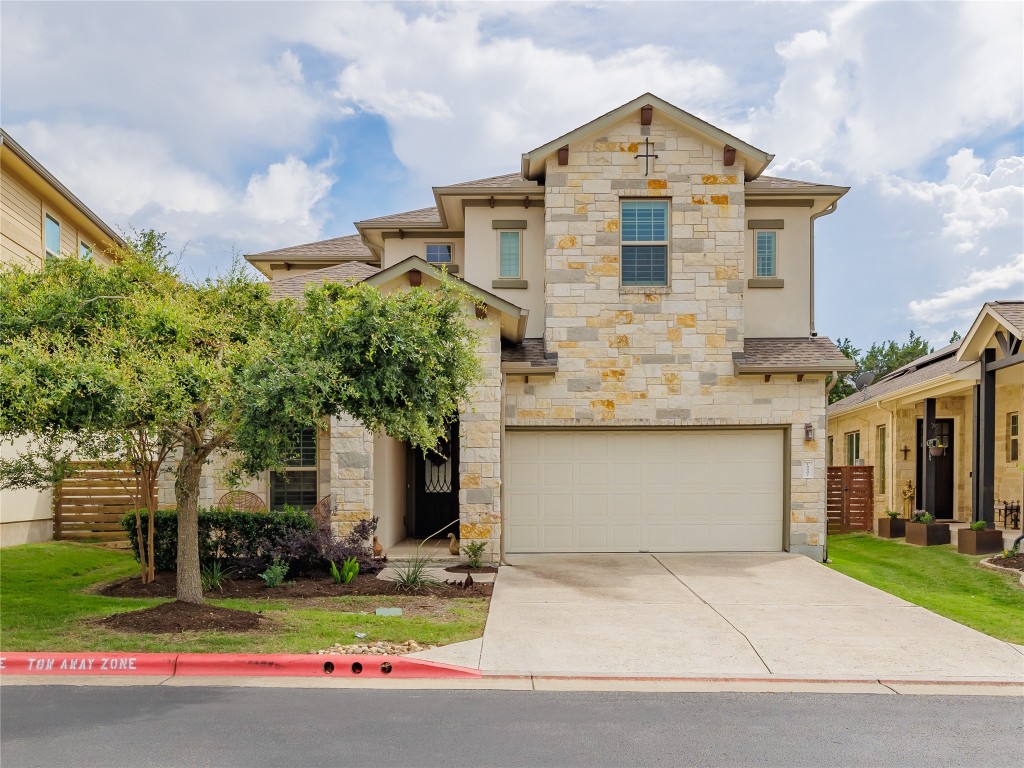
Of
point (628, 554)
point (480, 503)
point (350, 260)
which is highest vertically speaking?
point (350, 260)

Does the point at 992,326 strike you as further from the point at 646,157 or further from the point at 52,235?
the point at 52,235

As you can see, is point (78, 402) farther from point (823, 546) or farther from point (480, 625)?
point (823, 546)

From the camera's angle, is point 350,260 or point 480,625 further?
point 350,260

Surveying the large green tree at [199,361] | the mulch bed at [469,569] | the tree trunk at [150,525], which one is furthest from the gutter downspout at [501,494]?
the tree trunk at [150,525]

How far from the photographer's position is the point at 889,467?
2295 cm

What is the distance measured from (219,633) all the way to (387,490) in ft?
21.7

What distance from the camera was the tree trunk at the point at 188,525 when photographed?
9531 millimetres

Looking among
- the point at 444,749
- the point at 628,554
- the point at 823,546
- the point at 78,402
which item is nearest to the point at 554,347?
the point at 628,554

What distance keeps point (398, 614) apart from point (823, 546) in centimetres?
910

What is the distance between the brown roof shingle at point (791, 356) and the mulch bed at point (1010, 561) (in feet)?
13.5

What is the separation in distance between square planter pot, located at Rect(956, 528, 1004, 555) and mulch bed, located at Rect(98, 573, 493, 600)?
32.5 feet

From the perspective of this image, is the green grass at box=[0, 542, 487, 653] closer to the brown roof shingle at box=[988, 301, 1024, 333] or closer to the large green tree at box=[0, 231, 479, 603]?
the large green tree at box=[0, 231, 479, 603]

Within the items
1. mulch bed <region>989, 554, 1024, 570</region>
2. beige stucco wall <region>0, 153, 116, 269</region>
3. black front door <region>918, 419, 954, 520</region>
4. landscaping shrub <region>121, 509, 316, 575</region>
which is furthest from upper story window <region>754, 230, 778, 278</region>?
beige stucco wall <region>0, 153, 116, 269</region>

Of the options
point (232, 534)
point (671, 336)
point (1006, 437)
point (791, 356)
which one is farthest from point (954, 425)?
point (232, 534)
